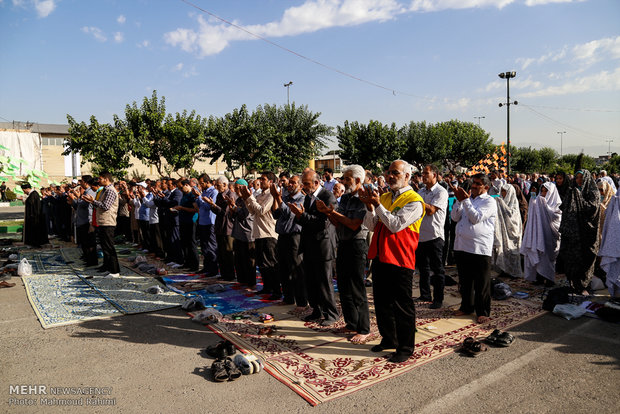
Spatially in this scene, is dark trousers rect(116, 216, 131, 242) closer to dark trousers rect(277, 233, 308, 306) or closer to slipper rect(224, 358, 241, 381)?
dark trousers rect(277, 233, 308, 306)

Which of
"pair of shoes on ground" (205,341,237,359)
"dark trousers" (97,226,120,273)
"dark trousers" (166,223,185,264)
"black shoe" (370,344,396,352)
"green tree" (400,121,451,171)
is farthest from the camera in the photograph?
"green tree" (400,121,451,171)

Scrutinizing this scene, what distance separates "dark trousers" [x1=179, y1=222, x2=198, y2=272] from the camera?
335 inches

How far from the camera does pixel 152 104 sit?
23.9 meters

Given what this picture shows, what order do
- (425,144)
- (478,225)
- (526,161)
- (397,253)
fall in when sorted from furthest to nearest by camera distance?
1. (526,161)
2. (425,144)
3. (478,225)
4. (397,253)

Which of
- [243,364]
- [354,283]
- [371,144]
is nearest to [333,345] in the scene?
[354,283]

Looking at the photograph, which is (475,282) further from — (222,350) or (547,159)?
(547,159)

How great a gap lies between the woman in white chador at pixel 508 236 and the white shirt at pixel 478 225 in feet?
8.05

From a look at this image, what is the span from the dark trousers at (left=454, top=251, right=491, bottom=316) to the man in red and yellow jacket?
5.17ft

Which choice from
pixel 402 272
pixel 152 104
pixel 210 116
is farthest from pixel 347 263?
pixel 210 116

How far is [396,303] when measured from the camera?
4.04 meters

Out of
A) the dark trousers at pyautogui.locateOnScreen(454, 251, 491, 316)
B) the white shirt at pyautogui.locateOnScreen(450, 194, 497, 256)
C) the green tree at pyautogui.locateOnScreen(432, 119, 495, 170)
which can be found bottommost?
the dark trousers at pyautogui.locateOnScreen(454, 251, 491, 316)

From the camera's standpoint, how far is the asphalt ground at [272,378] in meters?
3.30

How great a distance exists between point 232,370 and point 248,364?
0.16 meters

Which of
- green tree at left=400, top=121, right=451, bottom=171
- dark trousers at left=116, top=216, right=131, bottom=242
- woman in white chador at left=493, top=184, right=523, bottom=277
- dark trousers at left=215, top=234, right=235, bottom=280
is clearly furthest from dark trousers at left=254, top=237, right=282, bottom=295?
green tree at left=400, top=121, right=451, bottom=171
